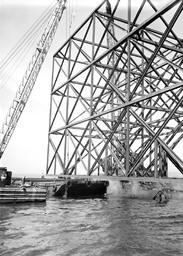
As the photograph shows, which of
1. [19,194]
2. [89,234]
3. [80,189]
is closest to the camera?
[89,234]

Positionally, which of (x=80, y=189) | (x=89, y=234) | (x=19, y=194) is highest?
(x=80, y=189)

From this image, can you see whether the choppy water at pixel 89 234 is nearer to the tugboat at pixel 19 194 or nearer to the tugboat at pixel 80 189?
the tugboat at pixel 19 194

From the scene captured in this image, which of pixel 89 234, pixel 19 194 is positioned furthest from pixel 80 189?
pixel 89 234

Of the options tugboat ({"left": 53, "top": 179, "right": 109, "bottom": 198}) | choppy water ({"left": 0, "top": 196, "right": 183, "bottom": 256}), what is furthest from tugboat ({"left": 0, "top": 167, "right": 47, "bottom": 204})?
tugboat ({"left": 53, "top": 179, "right": 109, "bottom": 198})

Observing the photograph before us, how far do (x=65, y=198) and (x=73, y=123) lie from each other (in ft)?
32.2

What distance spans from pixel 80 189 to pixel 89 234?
16794 mm

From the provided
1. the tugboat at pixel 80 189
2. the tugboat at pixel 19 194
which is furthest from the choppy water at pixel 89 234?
the tugboat at pixel 80 189

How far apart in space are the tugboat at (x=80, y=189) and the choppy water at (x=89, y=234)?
10506mm

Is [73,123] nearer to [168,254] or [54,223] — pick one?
[54,223]

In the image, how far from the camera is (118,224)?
13367 millimetres

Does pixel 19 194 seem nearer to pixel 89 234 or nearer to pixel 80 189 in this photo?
pixel 80 189

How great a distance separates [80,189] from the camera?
91.5 ft

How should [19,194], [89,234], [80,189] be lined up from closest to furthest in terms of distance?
[89,234] → [19,194] → [80,189]

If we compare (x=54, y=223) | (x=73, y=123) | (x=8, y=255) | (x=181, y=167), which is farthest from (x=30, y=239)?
(x=73, y=123)
